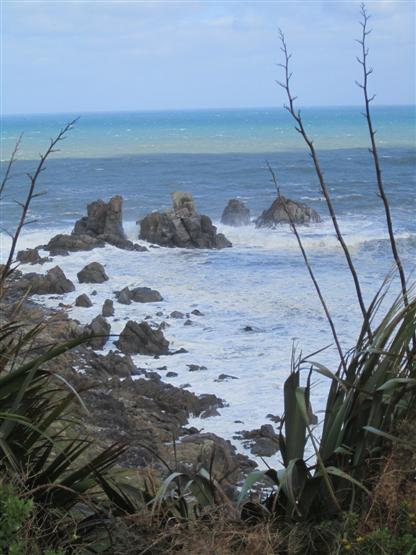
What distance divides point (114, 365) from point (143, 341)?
1.36 m

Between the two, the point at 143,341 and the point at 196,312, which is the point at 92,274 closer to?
the point at 196,312

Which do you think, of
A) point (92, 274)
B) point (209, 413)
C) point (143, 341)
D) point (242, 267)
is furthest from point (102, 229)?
point (209, 413)

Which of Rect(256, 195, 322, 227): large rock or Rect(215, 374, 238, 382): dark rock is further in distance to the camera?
Rect(256, 195, 322, 227): large rock

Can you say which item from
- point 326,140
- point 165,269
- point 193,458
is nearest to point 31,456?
point 193,458

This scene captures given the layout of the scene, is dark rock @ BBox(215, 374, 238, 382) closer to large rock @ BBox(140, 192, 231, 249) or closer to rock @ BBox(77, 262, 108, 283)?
rock @ BBox(77, 262, 108, 283)

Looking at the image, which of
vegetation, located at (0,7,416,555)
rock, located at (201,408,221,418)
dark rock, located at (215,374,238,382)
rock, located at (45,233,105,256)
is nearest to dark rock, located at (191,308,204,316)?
dark rock, located at (215,374,238,382)

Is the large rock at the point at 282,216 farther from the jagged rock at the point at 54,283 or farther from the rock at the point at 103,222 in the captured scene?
the jagged rock at the point at 54,283

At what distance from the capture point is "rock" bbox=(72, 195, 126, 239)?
87.1 feet

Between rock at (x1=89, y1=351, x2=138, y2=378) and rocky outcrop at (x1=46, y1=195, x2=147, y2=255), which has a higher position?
rocky outcrop at (x1=46, y1=195, x2=147, y2=255)

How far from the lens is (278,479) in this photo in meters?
3.02

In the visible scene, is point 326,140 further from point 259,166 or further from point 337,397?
point 337,397

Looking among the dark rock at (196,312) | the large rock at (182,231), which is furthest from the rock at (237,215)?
the dark rock at (196,312)

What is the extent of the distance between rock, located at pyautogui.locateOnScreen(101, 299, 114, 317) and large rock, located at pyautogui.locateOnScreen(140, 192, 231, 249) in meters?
9.15

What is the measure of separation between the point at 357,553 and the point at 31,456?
118 centimetres
